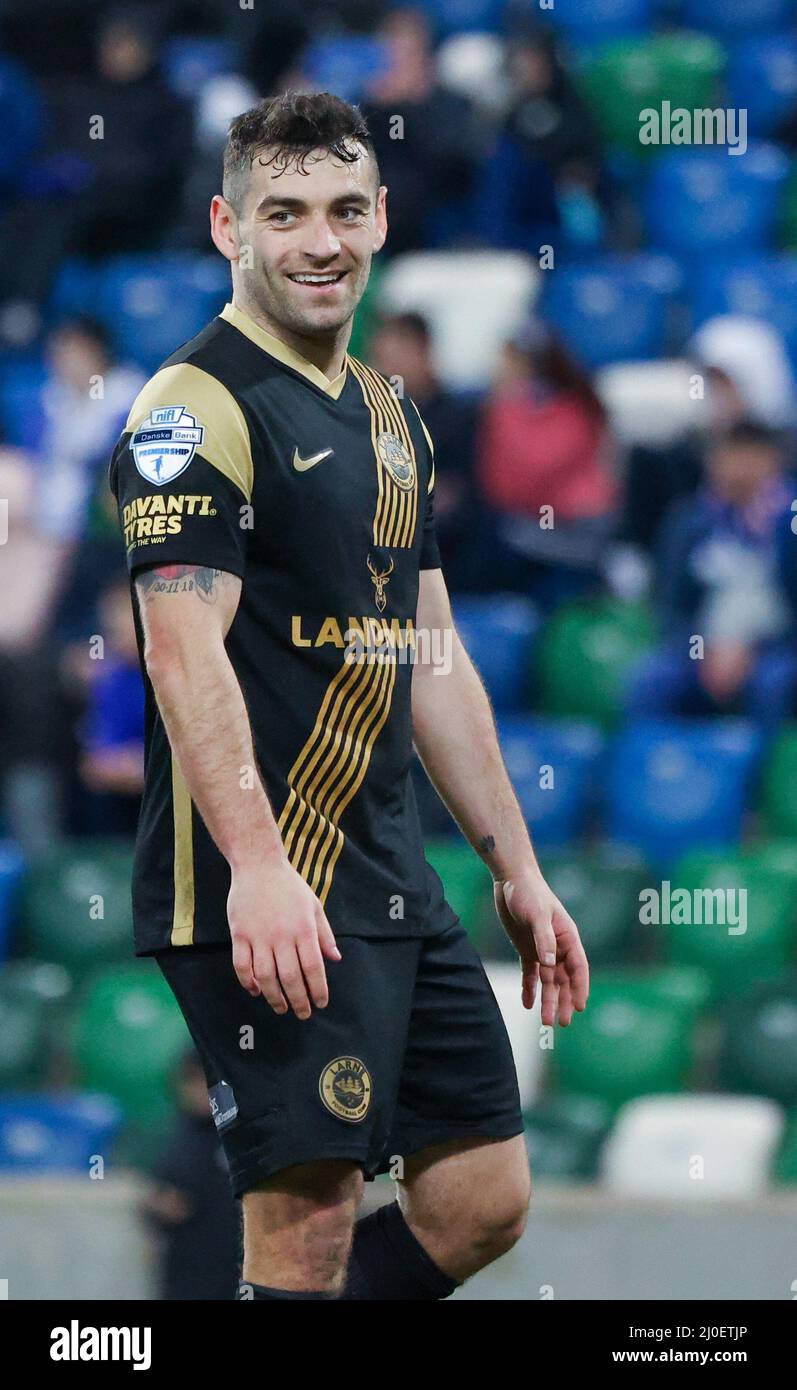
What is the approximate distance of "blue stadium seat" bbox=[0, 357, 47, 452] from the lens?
23.8 ft

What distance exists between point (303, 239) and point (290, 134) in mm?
142

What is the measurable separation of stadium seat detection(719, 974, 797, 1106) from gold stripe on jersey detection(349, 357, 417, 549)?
8.56 feet

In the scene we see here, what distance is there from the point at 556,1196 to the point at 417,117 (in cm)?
398

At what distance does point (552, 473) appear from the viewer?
6.60m

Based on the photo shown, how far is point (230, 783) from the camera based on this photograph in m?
2.80

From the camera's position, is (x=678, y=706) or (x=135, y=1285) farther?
(x=678, y=706)

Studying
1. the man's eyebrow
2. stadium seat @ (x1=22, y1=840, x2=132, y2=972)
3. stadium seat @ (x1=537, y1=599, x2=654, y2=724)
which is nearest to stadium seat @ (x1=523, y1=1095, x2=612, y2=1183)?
stadium seat @ (x1=22, y1=840, x2=132, y2=972)

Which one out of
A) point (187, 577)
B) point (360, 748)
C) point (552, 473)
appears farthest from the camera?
point (552, 473)

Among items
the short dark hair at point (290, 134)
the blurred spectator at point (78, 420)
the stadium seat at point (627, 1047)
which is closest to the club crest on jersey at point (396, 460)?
the short dark hair at point (290, 134)

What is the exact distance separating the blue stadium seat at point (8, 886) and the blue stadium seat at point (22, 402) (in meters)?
1.59

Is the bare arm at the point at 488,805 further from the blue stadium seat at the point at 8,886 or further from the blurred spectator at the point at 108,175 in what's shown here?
the blurred spectator at the point at 108,175

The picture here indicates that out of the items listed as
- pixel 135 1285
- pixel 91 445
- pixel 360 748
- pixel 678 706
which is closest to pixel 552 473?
pixel 678 706

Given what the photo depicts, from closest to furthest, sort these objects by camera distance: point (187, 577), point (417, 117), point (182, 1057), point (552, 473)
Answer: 1. point (187, 577)
2. point (182, 1057)
3. point (552, 473)
4. point (417, 117)

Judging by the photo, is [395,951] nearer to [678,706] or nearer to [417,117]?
[678,706]
